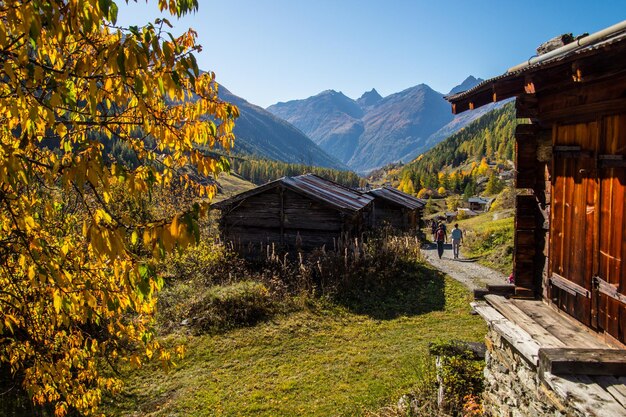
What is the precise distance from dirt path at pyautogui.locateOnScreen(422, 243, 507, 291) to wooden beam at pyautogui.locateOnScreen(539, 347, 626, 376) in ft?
39.0

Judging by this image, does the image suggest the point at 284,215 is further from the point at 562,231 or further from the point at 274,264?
the point at 562,231

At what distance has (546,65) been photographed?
456 centimetres

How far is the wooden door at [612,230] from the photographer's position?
14.6 ft

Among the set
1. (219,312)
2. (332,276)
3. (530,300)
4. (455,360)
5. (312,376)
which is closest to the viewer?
(530,300)

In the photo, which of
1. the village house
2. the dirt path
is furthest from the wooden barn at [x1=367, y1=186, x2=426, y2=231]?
the village house

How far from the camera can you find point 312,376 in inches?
362

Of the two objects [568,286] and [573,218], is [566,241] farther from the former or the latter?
[568,286]

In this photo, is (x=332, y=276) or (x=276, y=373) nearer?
(x=276, y=373)

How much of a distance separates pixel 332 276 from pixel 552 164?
1007 centimetres

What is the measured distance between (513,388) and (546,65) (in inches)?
153

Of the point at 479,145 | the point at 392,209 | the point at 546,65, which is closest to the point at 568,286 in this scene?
the point at 546,65

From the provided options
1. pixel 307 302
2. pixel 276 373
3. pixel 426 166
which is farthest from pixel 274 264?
pixel 426 166

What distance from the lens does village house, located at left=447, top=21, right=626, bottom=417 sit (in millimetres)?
4098

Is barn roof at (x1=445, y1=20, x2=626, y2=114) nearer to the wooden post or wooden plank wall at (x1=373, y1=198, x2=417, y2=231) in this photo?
the wooden post
